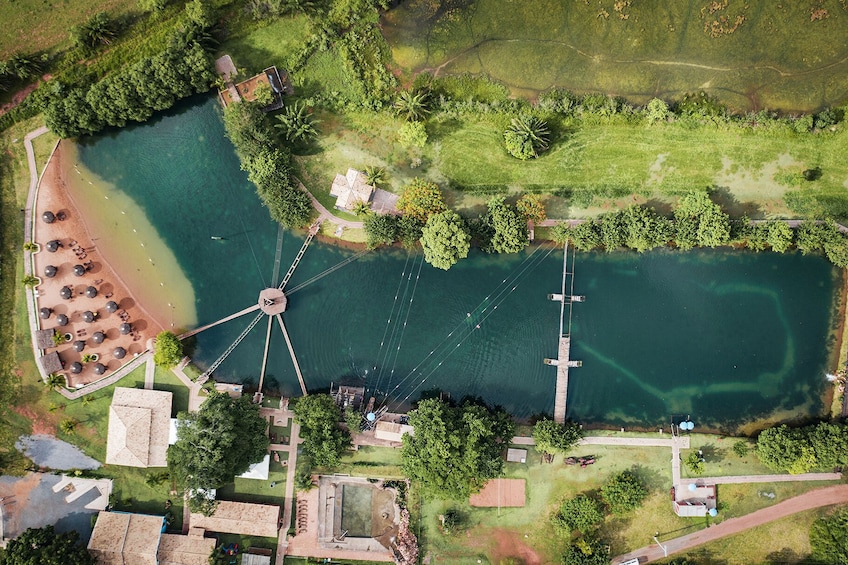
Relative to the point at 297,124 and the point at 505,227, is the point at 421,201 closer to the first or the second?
the point at 505,227

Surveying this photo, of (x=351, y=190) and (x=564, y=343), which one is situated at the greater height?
(x=351, y=190)

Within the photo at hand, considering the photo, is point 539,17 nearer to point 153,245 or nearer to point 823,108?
point 823,108

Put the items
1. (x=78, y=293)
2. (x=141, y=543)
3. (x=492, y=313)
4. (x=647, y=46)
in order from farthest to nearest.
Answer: (x=492, y=313) < (x=647, y=46) < (x=78, y=293) < (x=141, y=543)

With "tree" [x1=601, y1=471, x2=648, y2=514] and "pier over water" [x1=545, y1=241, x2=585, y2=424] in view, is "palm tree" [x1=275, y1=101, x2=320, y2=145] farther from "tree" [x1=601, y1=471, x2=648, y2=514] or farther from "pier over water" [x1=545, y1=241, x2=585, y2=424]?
"tree" [x1=601, y1=471, x2=648, y2=514]

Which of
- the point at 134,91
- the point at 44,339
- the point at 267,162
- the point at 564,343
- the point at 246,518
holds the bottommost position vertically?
the point at 246,518

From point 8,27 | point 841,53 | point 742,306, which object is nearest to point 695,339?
point 742,306

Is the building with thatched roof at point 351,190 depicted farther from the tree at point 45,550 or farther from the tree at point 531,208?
the tree at point 45,550

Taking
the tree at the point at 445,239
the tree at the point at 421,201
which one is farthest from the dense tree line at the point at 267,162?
the tree at the point at 445,239

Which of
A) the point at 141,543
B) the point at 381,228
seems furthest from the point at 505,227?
the point at 141,543
